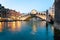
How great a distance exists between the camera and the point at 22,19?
3378 centimetres

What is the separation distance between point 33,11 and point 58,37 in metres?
28.1

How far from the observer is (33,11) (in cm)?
3145

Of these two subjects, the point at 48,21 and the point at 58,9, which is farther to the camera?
the point at 48,21

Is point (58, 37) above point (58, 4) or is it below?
below

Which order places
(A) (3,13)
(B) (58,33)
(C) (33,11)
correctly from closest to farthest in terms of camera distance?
(B) (58,33)
(C) (33,11)
(A) (3,13)

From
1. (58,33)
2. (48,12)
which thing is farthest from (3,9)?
(58,33)

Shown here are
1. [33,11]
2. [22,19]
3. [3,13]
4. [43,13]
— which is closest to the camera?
[43,13]

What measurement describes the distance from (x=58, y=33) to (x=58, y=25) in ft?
0.97

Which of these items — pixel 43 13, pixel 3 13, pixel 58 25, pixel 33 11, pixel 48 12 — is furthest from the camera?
pixel 3 13

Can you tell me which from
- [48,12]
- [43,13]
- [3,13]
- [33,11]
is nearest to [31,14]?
[33,11]

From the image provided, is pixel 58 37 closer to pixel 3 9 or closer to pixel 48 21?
pixel 48 21

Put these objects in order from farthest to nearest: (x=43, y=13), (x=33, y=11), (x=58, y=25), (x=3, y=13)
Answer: (x=3, y=13) → (x=33, y=11) → (x=43, y=13) → (x=58, y=25)

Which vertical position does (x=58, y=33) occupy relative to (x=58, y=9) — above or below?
below

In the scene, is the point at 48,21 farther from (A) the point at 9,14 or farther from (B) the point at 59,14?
(B) the point at 59,14
